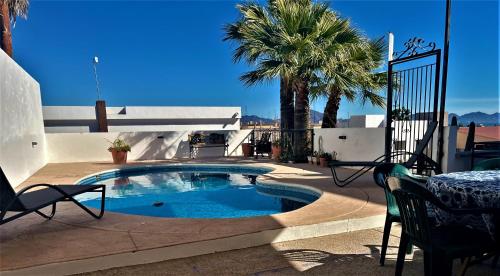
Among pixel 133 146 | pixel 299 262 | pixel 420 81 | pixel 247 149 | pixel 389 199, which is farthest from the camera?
pixel 247 149

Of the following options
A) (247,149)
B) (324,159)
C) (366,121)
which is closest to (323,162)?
(324,159)

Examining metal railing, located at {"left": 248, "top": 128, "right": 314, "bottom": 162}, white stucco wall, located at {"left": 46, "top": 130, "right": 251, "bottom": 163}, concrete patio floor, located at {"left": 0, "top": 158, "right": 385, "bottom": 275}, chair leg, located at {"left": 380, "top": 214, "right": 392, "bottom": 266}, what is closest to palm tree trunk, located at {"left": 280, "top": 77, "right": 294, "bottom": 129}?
metal railing, located at {"left": 248, "top": 128, "right": 314, "bottom": 162}

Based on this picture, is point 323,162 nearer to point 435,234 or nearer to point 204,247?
point 204,247

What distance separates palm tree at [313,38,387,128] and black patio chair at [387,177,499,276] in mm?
6002

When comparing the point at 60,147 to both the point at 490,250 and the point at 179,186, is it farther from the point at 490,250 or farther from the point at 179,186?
the point at 490,250

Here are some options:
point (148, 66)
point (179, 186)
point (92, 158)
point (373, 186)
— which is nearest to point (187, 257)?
point (373, 186)

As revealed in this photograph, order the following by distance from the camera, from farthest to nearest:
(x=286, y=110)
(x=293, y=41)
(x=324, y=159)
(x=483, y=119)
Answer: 1. (x=483, y=119)
2. (x=286, y=110)
3. (x=324, y=159)
4. (x=293, y=41)

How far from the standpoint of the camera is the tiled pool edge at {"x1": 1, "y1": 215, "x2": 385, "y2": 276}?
229 cm

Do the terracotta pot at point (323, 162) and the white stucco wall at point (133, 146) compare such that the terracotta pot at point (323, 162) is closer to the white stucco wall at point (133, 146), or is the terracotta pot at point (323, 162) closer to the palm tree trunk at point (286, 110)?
the palm tree trunk at point (286, 110)

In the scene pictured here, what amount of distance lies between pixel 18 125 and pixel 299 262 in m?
6.74

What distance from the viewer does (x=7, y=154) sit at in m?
5.47

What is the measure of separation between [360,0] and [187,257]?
A: 937 cm

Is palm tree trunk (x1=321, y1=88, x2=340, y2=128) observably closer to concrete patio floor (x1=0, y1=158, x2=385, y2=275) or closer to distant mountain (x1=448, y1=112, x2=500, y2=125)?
distant mountain (x1=448, y1=112, x2=500, y2=125)

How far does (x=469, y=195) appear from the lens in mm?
1927
